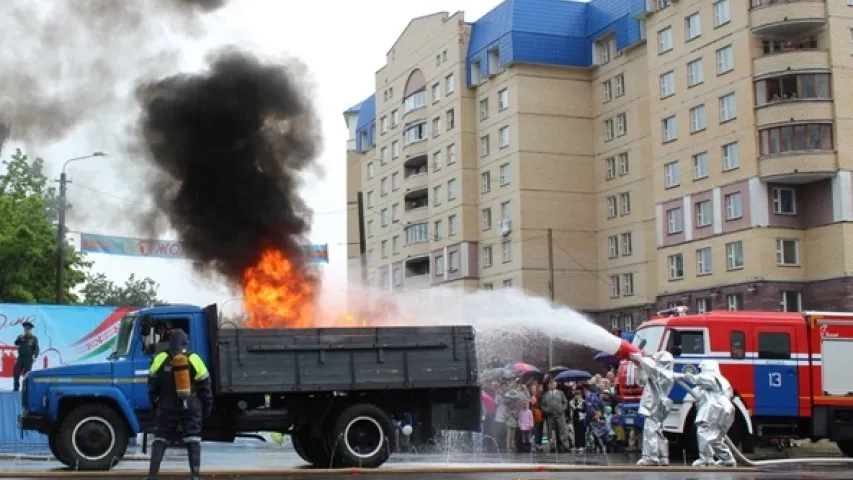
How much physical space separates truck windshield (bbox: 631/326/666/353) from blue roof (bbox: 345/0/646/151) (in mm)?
48085

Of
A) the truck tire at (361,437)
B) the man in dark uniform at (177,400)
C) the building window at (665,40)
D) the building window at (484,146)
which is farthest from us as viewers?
the building window at (484,146)

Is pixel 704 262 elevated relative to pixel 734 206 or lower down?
lower down

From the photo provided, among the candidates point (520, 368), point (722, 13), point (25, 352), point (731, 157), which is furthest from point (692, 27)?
point (25, 352)

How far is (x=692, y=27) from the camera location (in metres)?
59.9

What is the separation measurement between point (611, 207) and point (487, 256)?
919cm

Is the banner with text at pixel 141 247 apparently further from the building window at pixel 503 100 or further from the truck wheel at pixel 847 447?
the building window at pixel 503 100

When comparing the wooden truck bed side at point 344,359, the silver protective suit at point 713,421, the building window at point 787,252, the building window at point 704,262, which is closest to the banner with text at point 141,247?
the wooden truck bed side at point 344,359

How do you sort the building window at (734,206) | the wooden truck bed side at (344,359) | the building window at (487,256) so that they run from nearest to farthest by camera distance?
the wooden truck bed side at (344,359) → the building window at (734,206) → the building window at (487,256)

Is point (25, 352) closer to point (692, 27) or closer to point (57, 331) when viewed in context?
point (57, 331)

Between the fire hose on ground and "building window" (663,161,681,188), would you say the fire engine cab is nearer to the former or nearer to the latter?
the fire hose on ground

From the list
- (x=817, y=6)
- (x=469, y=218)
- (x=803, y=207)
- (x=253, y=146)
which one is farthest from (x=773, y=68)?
(x=253, y=146)

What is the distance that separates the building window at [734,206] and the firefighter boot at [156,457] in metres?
45.3

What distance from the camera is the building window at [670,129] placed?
61.0m

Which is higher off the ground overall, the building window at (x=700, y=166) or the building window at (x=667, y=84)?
the building window at (x=667, y=84)
